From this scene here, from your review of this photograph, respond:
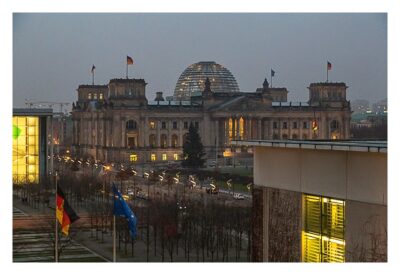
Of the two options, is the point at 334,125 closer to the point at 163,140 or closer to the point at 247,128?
the point at 247,128

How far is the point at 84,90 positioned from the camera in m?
119

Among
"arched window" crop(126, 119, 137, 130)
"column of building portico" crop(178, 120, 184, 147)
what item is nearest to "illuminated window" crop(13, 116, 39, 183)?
"arched window" crop(126, 119, 137, 130)

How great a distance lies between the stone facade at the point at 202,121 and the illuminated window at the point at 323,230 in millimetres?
76440

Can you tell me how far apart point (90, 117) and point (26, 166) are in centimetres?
5470

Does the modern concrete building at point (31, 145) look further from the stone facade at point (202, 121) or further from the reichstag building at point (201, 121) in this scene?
the stone facade at point (202, 121)

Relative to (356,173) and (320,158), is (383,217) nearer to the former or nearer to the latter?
(356,173)

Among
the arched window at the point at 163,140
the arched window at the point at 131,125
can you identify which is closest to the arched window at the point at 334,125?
the arched window at the point at 163,140

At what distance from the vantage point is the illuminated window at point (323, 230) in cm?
1484

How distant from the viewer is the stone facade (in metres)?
97.4

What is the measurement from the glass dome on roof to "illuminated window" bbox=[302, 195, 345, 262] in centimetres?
11130

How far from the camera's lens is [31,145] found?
5291 centimetres

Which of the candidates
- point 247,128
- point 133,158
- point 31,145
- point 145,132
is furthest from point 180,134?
point 31,145

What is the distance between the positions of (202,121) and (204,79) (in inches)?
1149

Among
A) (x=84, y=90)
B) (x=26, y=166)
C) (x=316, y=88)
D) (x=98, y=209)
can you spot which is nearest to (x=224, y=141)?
(x=316, y=88)
